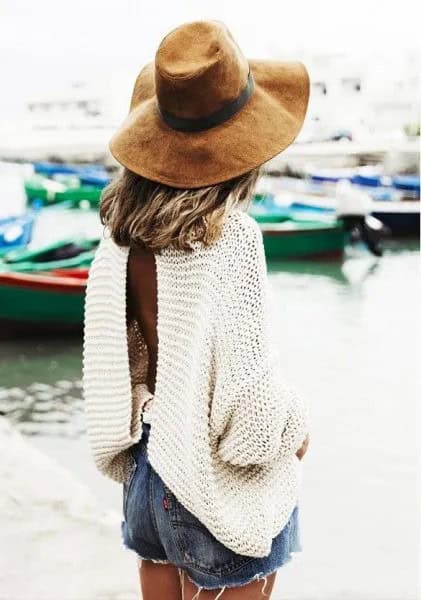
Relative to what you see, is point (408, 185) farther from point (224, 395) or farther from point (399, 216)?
point (224, 395)

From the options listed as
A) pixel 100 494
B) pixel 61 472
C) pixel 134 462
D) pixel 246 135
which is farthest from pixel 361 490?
pixel 246 135

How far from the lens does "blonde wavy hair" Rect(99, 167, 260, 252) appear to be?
49.1 inches

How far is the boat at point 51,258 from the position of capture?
784 cm

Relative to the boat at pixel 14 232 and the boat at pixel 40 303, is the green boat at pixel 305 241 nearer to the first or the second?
the boat at pixel 14 232

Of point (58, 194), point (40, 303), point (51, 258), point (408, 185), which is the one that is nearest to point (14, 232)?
point (51, 258)

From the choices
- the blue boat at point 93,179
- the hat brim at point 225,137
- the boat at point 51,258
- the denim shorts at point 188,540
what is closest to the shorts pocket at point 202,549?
the denim shorts at point 188,540

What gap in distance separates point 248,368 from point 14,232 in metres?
9.90

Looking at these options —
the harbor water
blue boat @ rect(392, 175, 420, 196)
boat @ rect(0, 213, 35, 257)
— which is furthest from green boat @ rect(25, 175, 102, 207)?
the harbor water

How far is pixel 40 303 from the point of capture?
7.39m

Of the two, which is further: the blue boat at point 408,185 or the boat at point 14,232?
the blue boat at point 408,185

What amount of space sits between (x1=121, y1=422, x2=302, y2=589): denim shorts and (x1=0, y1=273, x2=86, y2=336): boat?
19.3ft

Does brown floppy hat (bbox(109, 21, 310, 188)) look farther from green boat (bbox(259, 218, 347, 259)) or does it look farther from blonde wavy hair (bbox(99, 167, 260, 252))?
green boat (bbox(259, 218, 347, 259))

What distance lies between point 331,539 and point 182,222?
2.86m

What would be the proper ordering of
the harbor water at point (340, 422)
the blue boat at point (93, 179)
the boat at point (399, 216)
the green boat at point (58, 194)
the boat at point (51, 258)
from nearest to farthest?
the harbor water at point (340, 422)
the boat at point (51, 258)
the boat at point (399, 216)
the green boat at point (58, 194)
the blue boat at point (93, 179)
